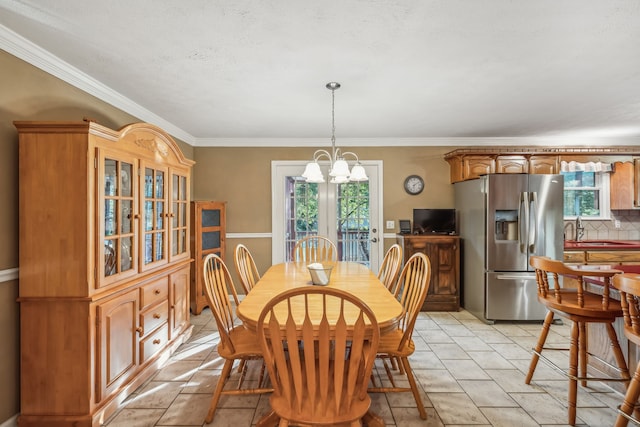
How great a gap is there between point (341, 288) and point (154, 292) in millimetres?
1508

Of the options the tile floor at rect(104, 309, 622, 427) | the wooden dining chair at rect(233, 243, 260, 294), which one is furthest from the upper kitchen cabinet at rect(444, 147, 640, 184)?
the wooden dining chair at rect(233, 243, 260, 294)

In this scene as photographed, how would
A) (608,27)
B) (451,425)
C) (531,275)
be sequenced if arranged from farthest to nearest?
(531,275)
(451,425)
(608,27)

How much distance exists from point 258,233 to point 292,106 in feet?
6.88

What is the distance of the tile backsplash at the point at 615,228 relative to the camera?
4531mm

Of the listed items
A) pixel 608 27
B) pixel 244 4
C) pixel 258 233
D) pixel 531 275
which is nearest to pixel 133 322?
pixel 244 4

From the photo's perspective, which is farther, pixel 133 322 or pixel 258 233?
pixel 258 233

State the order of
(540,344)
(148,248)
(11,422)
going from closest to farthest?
1. (11,422)
2. (540,344)
3. (148,248)

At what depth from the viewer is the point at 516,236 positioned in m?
3.72

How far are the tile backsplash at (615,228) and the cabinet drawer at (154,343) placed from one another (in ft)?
17.0

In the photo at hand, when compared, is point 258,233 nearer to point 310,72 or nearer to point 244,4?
point 310,72

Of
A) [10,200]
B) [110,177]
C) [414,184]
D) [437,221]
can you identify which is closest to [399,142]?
[414,184]

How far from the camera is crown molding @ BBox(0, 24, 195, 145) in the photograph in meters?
1.88

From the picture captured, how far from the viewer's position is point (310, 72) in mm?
2389

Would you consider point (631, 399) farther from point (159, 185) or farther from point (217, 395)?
point (159, 185)
